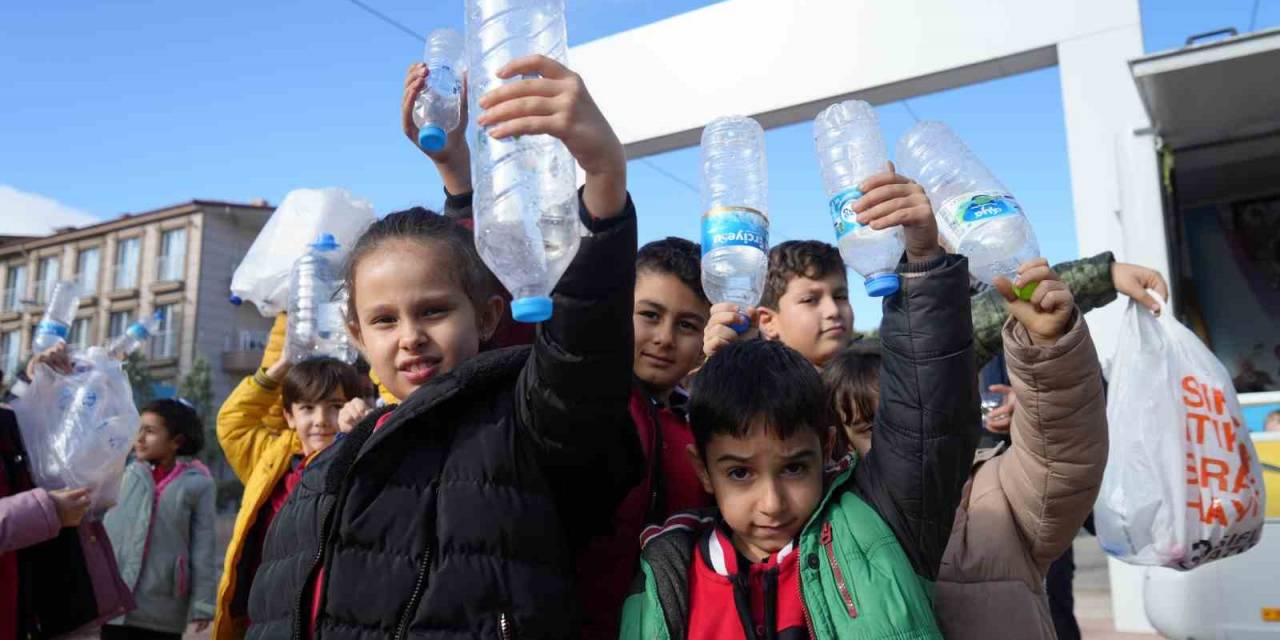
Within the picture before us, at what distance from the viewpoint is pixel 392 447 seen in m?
1.54

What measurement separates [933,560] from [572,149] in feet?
3.29


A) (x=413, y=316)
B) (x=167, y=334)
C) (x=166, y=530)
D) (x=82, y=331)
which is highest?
(x=82, y=331)

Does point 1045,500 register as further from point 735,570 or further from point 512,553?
point 512,553

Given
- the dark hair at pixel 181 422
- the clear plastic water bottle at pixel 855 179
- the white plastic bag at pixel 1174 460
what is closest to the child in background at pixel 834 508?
the clear plastic water bottle at pixel 855 179

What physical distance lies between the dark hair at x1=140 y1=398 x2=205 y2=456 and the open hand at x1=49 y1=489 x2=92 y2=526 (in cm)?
186

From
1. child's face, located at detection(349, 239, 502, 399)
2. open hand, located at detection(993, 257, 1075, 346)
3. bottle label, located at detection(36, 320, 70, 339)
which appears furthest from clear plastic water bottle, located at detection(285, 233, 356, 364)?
open hand, located at detection(993, 257, 1075, 346)

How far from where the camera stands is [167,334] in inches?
1470

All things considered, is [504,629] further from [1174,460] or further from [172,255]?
[172,255]

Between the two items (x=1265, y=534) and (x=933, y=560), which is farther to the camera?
(x=1265, y=534)

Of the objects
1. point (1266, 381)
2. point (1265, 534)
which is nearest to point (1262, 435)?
point (1265, 534)

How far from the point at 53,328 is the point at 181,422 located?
2.85ft

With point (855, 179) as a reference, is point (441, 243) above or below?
below

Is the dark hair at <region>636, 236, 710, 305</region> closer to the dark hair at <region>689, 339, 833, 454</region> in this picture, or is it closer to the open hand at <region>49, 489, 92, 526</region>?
the dark hair at <region>689, 339, 833, 454</region>

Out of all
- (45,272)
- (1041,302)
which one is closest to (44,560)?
(1041,302)
